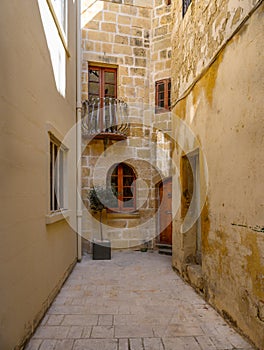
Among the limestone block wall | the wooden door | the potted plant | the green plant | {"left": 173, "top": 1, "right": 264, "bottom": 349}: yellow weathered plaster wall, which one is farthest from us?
the wooden door

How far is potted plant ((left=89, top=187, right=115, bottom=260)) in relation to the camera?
616 cm

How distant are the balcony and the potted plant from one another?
4.03ft

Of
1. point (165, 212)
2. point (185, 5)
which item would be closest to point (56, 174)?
point (185, 5)

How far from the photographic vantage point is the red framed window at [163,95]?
23.6 ft

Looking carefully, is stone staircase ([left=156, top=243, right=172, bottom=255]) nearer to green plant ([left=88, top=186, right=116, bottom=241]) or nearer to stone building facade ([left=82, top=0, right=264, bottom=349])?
stone building facade ([left=82, top=0, right=264, bottom=349])

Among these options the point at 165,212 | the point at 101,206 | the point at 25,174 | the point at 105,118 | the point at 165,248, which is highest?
the point at 105,118

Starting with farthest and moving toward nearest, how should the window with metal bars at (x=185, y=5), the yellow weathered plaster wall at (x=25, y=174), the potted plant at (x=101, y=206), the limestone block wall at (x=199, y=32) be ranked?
the potted plant at (x=101, y=206)
the window with metal bars at (x=185, y=5)
the limestone block wall at (x=199, y=32)
the yellow weathered plaster wall at (x=25, y=174)

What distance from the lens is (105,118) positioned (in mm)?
6820

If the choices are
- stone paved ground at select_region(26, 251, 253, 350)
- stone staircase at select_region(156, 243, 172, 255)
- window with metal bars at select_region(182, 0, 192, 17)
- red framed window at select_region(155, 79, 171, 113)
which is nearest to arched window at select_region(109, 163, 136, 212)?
stone staircase at select_region(156, 243, 172, 255)

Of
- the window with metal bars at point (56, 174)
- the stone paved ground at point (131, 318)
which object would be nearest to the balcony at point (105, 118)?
the window with metal bars at point (56, 174)

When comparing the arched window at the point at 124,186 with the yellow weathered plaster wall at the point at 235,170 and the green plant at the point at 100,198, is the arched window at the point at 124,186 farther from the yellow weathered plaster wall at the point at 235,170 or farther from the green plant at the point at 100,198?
the yellow weathered plaster wall at the point at 235,170

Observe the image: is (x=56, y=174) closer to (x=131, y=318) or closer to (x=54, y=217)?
(x=54, y=217)

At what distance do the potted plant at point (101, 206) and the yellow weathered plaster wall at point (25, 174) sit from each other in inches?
91.1

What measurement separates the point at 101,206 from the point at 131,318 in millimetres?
3420
